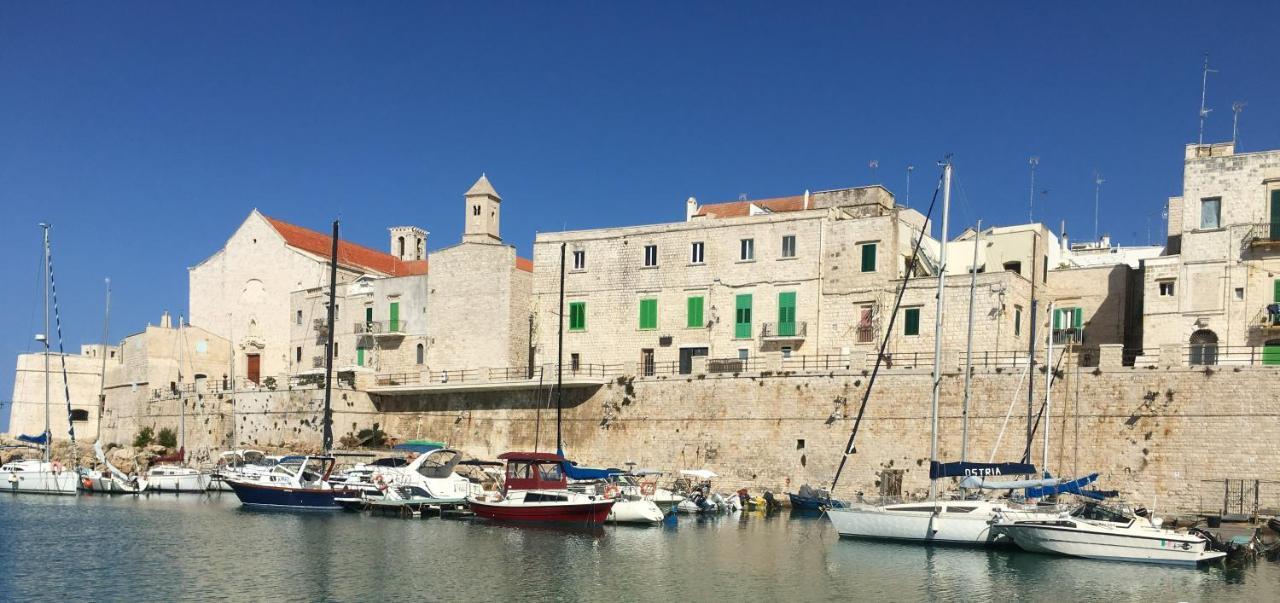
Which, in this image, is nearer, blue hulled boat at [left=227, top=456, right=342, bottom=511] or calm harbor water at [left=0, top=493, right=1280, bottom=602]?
calm harbor water at [left=0, top=493, right=1280, bottom=602]

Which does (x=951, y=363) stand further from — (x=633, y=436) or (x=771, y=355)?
(x=633, y=436)

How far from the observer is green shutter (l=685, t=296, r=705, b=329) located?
43.5m

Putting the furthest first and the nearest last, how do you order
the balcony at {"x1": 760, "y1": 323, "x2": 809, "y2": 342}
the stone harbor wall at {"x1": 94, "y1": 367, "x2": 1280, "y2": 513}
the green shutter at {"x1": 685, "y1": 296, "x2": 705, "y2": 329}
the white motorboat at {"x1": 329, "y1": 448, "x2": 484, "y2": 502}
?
the green shutter at {"x1": 685, "y1": 296, "x2": 705, "y2": 329} → the balcony at {"x1": 760, "y1": 323, "x2": 809, "y2": 342} → the white motorboat at {"x1": 329, "y1": 448, "x2": 484, "y2": 502} → the stone harbor wall at {"x1": 94, "y1": 367, "x2": 1280, "y2": 513}

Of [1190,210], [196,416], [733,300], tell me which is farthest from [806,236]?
[196,416]

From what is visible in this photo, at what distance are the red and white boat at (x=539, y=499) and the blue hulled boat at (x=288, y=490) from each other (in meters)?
5.99

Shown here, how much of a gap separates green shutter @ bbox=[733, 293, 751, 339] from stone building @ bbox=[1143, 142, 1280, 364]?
1380 centimetres

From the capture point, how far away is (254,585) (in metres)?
22.9

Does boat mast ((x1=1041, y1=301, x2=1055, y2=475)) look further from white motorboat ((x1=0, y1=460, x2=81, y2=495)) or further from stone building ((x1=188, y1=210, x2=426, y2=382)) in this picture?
white motorboat ((x1=0, y1=460, x2=81, y2=495))

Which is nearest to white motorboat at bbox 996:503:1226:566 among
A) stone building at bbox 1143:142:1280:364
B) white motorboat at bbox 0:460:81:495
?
stone building at bbox 1143:142:1280:364

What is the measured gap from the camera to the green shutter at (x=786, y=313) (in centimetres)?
4188

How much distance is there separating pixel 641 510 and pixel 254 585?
1339 centimetres

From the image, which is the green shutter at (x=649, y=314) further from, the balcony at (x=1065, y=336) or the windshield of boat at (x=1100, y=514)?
the windshield of boat at (x=1100, y=514)

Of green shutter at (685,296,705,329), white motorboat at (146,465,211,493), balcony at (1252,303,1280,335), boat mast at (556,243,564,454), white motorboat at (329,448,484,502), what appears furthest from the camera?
white motorboat at (146,465,211,493)

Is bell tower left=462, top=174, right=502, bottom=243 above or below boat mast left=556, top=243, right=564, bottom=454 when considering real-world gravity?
above
